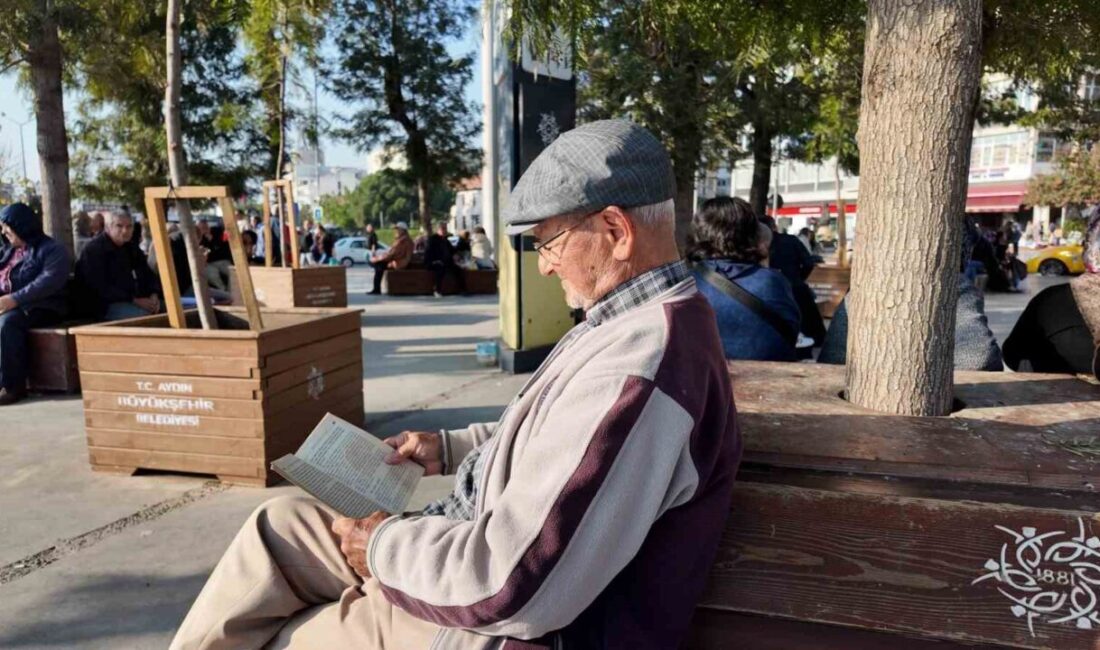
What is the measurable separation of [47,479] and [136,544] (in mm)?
1199

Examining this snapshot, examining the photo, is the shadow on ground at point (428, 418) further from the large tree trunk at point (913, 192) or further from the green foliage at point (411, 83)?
the green foliage at point (411, 83)

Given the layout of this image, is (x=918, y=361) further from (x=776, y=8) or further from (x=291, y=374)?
(x=291, y=374)

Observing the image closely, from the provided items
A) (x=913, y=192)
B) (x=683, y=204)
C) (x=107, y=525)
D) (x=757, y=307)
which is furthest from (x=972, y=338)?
(x=683, y=204)

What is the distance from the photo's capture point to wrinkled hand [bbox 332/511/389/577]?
1674mm

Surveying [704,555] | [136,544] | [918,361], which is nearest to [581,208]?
[704,555]

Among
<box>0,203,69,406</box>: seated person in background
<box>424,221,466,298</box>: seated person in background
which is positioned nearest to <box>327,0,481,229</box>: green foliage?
<box>424,221,466,298</box>: seated person in background

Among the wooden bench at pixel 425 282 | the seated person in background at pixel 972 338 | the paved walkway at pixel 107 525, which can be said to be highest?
the seated person in background at pixel 972 338

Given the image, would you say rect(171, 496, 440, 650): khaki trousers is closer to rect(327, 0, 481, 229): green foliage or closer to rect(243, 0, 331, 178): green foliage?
rect(243, 0, 331, 178): green foliage

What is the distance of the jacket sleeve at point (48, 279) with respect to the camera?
593 cm

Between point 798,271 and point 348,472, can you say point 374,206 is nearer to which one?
point 798,271

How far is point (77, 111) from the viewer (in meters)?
19.1

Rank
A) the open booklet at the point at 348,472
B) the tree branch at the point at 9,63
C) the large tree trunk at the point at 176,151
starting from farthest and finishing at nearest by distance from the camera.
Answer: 1. the tree branch at the point at 9,63
2. the large tree trunk at the point at 176,151
3. the open booklet at the point at 348,472

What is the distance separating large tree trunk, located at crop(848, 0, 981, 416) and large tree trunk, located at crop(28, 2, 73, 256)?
7.86 meters

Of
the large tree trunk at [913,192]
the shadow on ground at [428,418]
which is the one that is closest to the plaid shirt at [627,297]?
the large tree trunk at [913,192]
